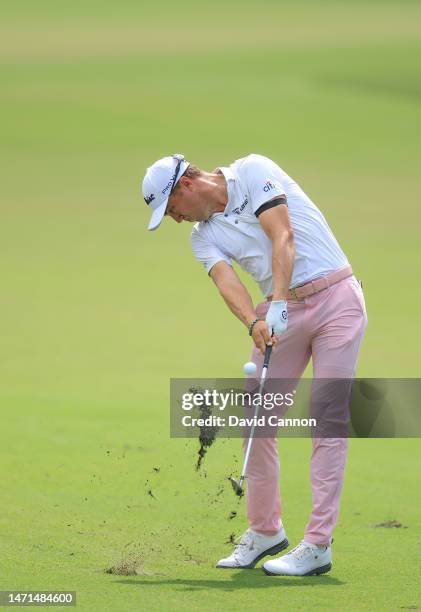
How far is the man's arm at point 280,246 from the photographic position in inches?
224

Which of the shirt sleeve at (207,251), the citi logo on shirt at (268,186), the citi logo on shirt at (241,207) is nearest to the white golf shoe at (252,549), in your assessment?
the shirt sleeve at (207,251)

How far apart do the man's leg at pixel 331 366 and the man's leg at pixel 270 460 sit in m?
0.11

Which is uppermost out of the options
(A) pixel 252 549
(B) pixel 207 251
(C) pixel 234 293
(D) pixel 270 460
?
(B) pixel 207 251

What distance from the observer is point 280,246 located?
569cm

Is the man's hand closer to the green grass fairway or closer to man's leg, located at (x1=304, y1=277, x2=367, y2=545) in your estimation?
man's leg, located at (x1=304, y1=277, x2=367, y2=545)

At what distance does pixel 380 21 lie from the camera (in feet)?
125

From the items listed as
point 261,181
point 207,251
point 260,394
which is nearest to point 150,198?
point 207,251

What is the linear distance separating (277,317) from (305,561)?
1.01 meters

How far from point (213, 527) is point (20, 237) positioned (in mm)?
11886

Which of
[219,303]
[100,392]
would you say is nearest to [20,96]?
[219,303]

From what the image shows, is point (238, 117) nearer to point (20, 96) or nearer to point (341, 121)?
point (341, 121)

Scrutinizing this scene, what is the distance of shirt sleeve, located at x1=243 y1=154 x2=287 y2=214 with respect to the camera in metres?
5.79

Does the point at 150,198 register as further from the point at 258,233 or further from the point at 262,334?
the point at 262,334

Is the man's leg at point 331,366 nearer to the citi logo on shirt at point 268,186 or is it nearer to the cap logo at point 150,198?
the citi logo on shirt at point 268,186
